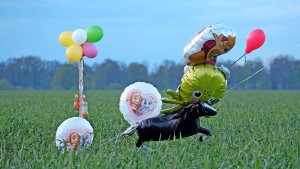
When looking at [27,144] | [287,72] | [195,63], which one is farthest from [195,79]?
[287,72]

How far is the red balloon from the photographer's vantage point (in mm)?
6523

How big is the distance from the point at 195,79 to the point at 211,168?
120cm

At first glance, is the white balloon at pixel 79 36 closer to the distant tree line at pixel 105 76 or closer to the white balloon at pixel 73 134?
the white balloon at pixel 73 134

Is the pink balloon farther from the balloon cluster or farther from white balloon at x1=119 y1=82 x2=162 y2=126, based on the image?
white balloon at x1=119 y1=82 x2=162 y2=126

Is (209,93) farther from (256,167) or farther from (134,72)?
(134,72)

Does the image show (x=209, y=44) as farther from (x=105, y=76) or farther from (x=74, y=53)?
(x=105, y=76)

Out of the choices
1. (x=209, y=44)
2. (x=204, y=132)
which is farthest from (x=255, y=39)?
(x=204, y=132)

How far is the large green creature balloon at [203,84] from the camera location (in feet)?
20.6

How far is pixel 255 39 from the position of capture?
6.54m

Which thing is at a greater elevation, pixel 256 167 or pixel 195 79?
pixel 195 79

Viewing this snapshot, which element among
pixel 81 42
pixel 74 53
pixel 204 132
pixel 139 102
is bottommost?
pixel 204 132

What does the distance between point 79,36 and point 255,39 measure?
250 cm

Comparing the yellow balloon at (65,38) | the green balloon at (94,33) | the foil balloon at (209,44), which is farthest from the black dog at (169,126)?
the yellow balloon at (65,38)

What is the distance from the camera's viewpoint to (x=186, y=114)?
6.51 meters
